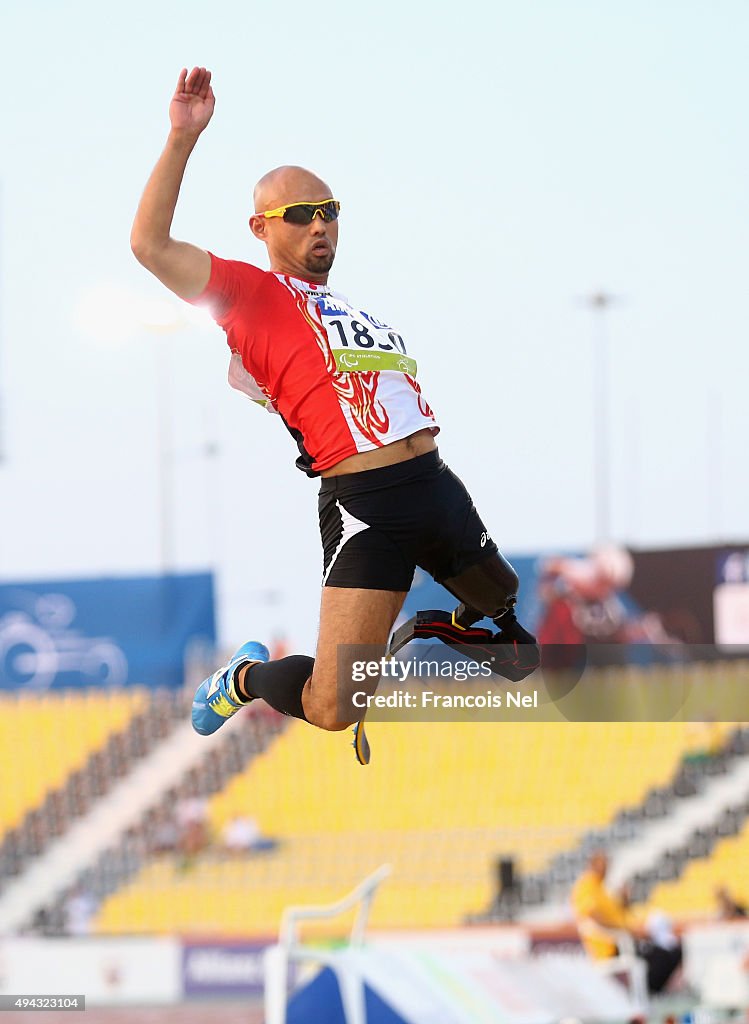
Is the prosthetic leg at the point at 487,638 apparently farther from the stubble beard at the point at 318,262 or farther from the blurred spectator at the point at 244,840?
the blurred spectator at the point at 244,840

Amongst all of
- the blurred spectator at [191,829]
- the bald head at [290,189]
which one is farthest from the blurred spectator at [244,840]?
the bald head at [290,189]

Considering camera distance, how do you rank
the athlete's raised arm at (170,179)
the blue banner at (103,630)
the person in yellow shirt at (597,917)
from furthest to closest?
the blue banner at (103,630) < the person in yellow shirt at (597,917) < the athlete's raised arm at (170,179)

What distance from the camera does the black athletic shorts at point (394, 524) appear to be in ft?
17.0

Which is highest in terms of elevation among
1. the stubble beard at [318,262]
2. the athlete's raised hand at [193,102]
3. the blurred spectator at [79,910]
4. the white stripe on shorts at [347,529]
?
the athlete's raised hand at [193,102]

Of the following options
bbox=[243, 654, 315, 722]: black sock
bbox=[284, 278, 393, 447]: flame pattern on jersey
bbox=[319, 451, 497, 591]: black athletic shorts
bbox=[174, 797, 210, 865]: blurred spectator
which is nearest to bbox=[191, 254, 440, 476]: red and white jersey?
bbox=[284, 278, 393, 447]: flame pattern on jersey

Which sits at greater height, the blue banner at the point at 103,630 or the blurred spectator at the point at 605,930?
the blue banner at the point at 103,630

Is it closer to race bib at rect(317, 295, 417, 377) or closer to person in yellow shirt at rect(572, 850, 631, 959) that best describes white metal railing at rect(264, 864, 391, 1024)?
race bib at rect(317, 295, 417, 377)

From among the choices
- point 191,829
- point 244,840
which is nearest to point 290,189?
point 244,840

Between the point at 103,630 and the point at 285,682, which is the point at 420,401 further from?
the point at 103,630

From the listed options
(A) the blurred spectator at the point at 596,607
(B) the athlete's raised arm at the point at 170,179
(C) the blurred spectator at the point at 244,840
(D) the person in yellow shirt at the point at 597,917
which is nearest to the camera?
(B) the athlete's raised arm at the point at 170,179

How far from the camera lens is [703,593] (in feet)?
94.0

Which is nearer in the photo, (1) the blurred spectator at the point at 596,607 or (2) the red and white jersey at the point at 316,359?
(2) the red and white jersey at the point at 316,359

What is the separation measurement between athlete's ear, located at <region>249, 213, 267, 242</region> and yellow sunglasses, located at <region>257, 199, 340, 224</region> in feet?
0.24

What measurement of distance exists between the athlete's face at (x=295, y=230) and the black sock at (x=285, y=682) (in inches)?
51.1
